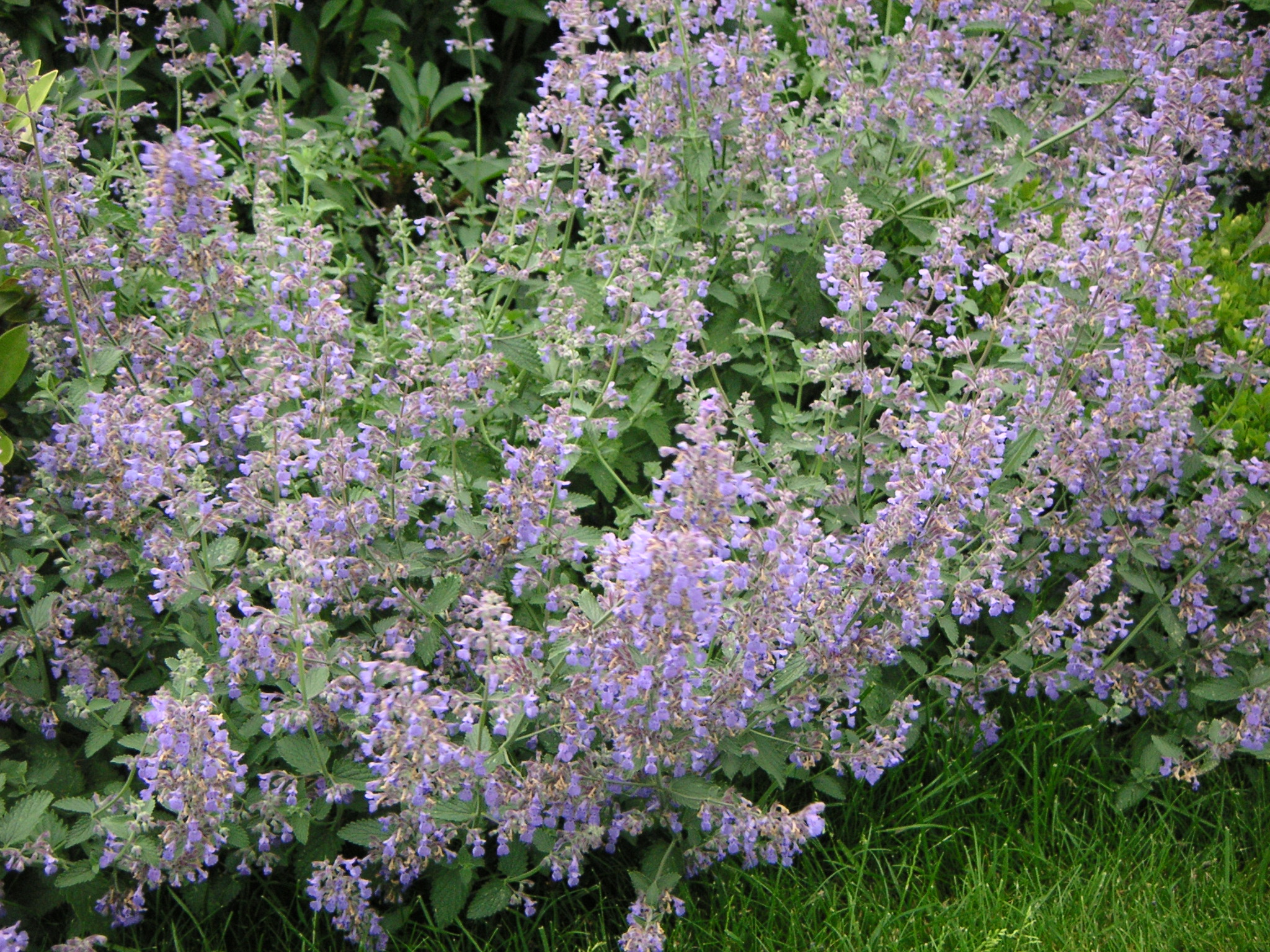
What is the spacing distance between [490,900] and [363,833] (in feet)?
1.01

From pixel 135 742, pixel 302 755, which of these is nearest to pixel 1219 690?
pixel 302 755

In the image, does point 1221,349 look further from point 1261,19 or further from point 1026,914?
point 1261,19

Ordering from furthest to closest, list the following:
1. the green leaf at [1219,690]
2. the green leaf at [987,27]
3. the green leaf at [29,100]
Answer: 1. the green leaf at [987,27]
2. the green leaf at [1219,690]
3. the green leaf at [29,100]

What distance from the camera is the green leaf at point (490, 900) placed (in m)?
2.67

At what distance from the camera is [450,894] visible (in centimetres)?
271

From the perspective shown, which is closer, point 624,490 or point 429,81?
point 624,490

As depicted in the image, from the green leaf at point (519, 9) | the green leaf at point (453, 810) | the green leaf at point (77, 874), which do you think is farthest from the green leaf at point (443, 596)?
the green leaf at point (519, 9)

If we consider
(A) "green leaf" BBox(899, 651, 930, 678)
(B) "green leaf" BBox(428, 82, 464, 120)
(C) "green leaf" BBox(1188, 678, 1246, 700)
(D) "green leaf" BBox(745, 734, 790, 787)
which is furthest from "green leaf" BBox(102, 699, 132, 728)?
(B) "green leaf" BBox(428, 82, 464, 120)

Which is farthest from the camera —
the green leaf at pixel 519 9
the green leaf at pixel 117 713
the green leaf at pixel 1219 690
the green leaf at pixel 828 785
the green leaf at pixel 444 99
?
the green leaf at pixel 519 9

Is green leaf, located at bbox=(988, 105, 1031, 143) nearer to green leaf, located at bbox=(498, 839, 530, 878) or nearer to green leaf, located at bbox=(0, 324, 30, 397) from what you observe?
green leaf, located at bbox=(498, 839, 530, 878)

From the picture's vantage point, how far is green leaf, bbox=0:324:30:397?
3.13 meters

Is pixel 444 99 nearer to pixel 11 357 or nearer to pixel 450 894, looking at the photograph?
pixel 11 357

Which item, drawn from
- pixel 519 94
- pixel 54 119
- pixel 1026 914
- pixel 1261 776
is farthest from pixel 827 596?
pixel 519 94

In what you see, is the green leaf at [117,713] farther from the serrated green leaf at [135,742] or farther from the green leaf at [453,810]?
the green leaf at [453,810]
